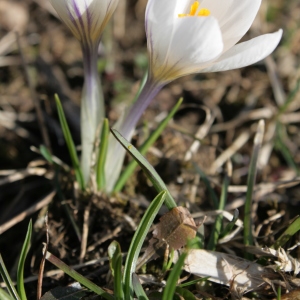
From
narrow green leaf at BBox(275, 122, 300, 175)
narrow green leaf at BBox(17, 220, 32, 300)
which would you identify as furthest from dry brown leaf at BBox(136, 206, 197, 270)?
narrow green leaf at BBox(275, 122, 300, 175)

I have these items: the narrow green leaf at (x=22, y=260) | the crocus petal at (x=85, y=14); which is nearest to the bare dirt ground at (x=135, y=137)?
the narrow green leaf at (x=22, y=260)

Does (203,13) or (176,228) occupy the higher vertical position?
(203,13)

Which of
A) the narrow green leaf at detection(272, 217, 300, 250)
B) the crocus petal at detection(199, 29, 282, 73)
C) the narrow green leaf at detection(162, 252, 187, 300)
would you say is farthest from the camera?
the narrow green leaf at detection(272, 217, 300, 250)

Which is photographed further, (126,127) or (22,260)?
(126,127)

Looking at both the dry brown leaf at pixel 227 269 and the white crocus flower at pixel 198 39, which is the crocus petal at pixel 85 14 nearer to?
the white crocus flower at pixel 198 39

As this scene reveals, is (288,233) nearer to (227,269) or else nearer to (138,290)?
(227,269)

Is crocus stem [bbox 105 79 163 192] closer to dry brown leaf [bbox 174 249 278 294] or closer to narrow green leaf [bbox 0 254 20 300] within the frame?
dry brown leaf [bbox 174 249 278 294]

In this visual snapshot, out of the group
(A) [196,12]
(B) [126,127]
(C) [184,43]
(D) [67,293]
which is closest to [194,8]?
(A) [196,12]
